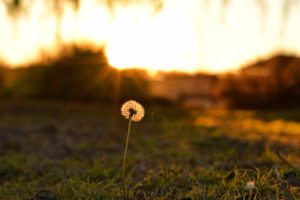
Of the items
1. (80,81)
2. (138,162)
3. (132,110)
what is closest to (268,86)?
(80,81)

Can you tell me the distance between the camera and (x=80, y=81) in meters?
9.73

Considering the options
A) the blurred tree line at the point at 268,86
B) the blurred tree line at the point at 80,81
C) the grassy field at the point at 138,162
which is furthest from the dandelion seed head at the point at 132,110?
the blurred tree line at the point at 268,86

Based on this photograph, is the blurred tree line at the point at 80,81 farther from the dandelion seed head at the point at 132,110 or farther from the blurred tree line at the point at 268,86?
the dandelion seed head at the point at 132,110

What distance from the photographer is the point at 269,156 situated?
3.37 m

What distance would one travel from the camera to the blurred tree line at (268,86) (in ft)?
42.2

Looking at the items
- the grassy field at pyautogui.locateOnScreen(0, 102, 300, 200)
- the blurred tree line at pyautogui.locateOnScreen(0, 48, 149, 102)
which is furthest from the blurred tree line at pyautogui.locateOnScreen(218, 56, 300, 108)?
the grassy field at pyautogui.locateOnScreen(0, 102, 300, 200)

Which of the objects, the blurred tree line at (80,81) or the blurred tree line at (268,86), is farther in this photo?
the blurred tree line at (268,86)

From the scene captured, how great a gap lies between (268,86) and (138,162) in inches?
419

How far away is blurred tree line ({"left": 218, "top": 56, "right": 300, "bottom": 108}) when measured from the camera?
12.9 meters

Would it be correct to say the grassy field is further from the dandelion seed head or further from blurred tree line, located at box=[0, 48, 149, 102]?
blurred tree line, located at box=[0, 48, 149, 102]

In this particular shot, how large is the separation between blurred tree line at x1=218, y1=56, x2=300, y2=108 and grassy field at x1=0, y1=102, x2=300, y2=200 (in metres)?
6.81

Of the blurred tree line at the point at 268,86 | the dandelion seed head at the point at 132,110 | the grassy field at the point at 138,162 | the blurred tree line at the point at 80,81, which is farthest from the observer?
the blurred tree line at the point at 268,86

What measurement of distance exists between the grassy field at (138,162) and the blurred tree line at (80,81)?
8.93ft

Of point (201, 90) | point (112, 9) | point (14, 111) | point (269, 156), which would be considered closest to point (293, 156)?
point (269, 156)
